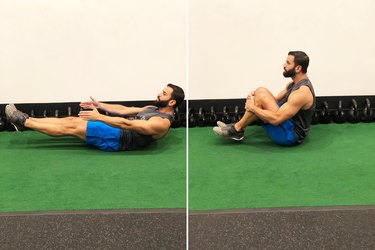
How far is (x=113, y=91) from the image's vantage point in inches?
Answer: 149

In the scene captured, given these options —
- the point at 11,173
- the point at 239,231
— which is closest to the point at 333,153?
the point at 239,231

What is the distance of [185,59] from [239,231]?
1.78 m

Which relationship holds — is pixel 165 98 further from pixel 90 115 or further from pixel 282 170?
pixel 282 170

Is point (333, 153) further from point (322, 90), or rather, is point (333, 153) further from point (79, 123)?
point (79, 123)

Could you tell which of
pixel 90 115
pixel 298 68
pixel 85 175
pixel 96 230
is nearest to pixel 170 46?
pixel 90 115

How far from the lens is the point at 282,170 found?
296cm

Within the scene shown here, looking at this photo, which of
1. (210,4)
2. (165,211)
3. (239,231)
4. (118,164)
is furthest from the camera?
(210,4)

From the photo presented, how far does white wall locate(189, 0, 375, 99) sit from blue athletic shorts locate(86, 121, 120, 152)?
0.81m

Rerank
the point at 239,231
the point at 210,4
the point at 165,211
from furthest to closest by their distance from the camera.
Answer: the point at 210,4
the point at 165,211
the point at 239,231

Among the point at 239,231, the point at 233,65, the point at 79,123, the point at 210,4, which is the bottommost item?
the point at 239,231

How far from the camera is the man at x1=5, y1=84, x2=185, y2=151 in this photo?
3.20m

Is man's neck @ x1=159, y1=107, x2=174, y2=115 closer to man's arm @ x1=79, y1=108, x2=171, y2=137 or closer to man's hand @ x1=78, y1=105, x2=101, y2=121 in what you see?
man's arm @ x1=79, y1=108, x2=171, y2=137

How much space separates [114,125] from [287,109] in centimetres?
109

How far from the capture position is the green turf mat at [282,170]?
2.60 metres
